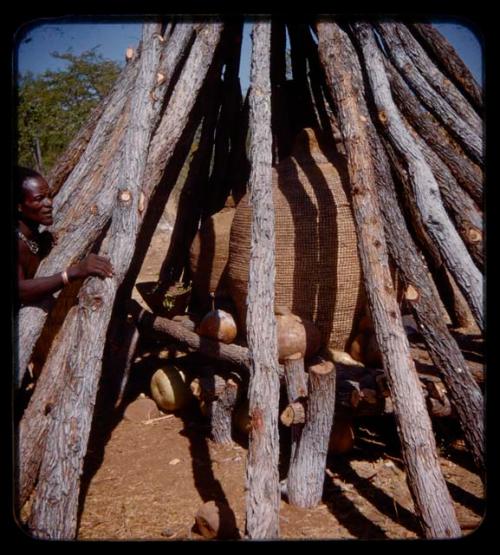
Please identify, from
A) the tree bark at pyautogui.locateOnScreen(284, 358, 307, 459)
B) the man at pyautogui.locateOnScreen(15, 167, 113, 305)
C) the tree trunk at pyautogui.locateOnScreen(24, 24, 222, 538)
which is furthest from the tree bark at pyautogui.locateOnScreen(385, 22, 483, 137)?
the man at pyautogui.locateOnScreen(15, 167, 113, 305)

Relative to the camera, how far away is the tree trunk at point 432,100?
414cm

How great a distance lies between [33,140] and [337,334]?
42.4 ft

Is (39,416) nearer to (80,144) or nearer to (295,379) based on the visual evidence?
(295,379)

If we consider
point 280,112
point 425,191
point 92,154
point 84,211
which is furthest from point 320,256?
point 280,112

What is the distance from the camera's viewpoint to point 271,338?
319cm

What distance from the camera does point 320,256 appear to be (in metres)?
4.51

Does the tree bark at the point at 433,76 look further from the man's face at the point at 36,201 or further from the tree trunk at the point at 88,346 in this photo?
the man's face at the point at 36,201

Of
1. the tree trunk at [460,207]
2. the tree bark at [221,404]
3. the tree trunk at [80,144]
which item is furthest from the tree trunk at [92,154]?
the tree trunk at [460,207]

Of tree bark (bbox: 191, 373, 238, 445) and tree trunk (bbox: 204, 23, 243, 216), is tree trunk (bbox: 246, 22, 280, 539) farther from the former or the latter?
tree trunk (bbox: 204, 23, 243, 216)

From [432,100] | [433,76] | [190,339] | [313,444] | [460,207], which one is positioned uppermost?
[433,76]

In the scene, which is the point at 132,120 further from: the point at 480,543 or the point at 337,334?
the point at 480,543

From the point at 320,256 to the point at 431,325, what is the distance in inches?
52.5

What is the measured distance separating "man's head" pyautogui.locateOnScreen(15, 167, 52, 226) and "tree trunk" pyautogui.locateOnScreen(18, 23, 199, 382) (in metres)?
0.25

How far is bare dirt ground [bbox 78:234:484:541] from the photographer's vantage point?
3.12 m
